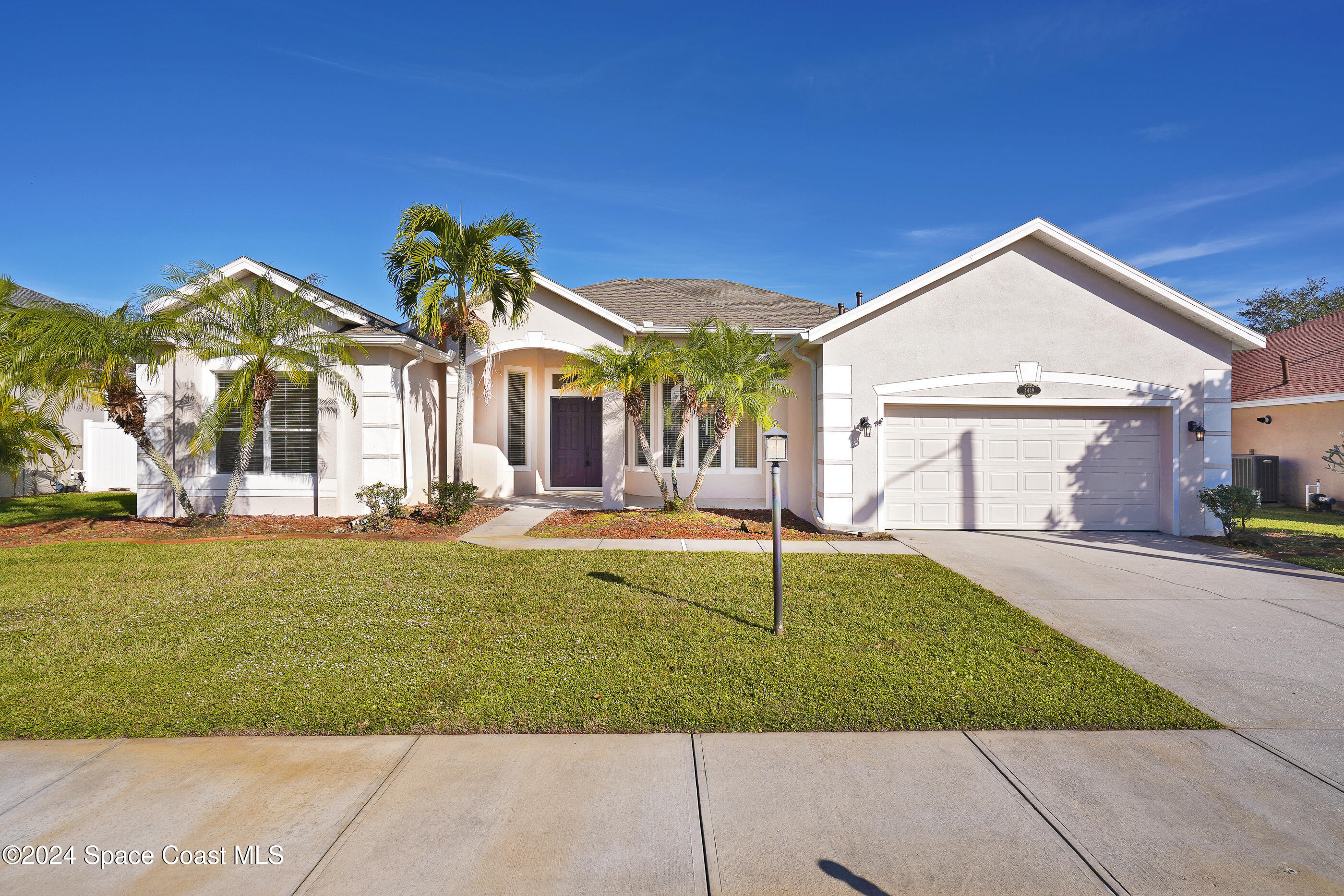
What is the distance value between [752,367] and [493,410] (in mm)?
6642

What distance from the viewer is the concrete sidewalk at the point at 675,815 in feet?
9.17

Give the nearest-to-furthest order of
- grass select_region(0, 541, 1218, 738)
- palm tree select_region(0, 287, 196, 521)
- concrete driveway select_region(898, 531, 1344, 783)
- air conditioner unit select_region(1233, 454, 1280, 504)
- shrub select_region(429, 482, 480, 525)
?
grass select_region(0, 541, 1218, 738) < concrete driveway select_region(898, 531, 1344, 783) < palm tree select_region(0, 287, 196, 521) < shrub select_region(429, 482, 480, 525) < air conditioner unit select_region(1233, 454, 1280, 504)

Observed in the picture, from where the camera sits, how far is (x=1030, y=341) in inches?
436

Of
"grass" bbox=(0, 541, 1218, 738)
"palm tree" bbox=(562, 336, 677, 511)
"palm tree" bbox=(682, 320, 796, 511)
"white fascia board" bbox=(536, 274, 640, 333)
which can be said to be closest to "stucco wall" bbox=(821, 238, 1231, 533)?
"palm tree" bbox=(682, 320, 796, 511)

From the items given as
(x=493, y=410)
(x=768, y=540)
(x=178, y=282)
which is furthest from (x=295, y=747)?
(x=493, y=410)

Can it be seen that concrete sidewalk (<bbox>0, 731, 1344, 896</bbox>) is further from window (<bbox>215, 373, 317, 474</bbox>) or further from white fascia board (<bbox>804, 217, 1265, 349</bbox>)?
window (<bbox>215, 373, 317, 474</bbox>)

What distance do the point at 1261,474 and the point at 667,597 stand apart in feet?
55.4

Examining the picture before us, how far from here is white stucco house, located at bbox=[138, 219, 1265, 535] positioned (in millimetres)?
10992

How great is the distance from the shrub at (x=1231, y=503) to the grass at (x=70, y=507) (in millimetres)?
18209

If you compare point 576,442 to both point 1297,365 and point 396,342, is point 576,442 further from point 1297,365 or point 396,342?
point 1297,365

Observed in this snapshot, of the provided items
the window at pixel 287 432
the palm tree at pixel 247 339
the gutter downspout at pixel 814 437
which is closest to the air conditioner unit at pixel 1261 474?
the gutter downspout at pixel 814 437

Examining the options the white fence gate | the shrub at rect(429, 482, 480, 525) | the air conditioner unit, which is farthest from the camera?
the white fence gate

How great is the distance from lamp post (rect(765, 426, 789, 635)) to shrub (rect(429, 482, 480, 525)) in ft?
23.5

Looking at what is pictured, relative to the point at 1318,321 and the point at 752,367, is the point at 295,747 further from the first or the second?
the point at 1318,321
